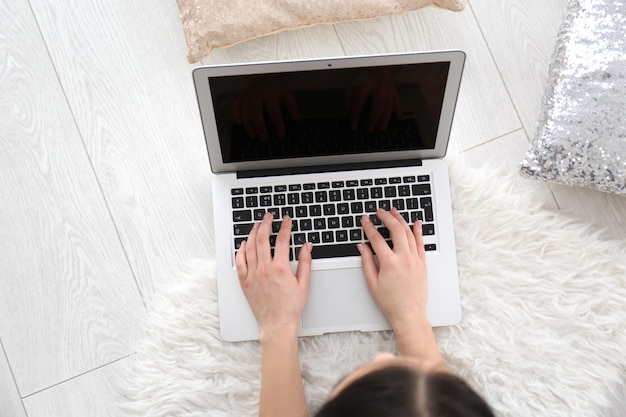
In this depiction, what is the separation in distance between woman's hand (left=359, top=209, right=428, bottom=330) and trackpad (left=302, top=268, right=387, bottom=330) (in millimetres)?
17

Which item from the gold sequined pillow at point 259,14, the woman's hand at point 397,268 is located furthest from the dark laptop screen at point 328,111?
the gold sequined pillow at point 259,14

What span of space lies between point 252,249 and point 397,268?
20 centimetres

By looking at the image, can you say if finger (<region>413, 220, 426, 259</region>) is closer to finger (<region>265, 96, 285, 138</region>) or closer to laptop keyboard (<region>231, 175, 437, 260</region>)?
laptop keyboard (<region>231, 175, 437, 260</region>)

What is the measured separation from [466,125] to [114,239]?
57 cm

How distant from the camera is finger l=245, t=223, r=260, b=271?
82 centimetres

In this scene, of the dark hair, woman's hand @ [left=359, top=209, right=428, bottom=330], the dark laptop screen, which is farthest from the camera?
woman's hand @ [left=359, top=209, right=428, bottom=330]

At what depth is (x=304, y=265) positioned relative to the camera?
32.2 inches

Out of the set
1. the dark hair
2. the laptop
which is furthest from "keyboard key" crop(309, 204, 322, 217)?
the dark hair

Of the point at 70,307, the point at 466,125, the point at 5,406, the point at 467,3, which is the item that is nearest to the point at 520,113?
the point at 466,125

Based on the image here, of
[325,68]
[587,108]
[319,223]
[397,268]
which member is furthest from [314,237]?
[587,108]

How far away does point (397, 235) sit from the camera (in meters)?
0.82

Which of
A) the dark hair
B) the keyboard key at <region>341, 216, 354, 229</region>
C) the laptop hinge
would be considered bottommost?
the dark hair

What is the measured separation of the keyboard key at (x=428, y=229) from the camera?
32.9 inches

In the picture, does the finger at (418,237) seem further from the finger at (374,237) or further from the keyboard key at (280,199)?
the keyboard key at (280,199)
